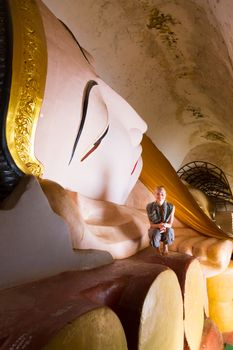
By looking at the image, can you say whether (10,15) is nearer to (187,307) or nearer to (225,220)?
(187,307)

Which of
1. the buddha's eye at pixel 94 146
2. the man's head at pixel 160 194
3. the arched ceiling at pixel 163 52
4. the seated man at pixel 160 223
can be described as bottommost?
the seated man at pixel 160 223

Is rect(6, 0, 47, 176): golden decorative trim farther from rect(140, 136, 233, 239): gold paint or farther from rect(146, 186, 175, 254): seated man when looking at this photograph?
rect(140, 136, 233, 239): gold paint

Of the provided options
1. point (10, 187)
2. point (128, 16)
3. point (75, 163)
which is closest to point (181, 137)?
point (128, 16)

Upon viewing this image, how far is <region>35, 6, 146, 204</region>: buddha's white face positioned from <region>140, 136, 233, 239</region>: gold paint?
1.91 feet

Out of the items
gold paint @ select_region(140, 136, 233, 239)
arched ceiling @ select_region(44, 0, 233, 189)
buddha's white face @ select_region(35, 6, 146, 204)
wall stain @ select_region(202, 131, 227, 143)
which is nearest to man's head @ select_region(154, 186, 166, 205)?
buddha's white face @ select_region(35, 6, 146, 204)

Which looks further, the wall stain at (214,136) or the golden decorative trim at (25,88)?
the wall stain at (214,136)

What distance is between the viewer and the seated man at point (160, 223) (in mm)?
1878

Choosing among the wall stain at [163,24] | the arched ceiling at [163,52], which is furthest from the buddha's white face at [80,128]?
the wall stain at [163,24]

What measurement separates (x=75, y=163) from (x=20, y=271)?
868 mm

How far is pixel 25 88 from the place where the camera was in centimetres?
158

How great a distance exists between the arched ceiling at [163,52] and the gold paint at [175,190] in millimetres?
965

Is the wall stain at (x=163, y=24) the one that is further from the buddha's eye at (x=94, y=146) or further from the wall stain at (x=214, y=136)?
the wall stain at (x=214, y=136)

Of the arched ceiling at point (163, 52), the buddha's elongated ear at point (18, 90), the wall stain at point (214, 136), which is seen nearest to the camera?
the buddha's elongated ear at point (18, 90)

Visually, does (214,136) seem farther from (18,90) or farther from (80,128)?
(18,90)
